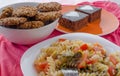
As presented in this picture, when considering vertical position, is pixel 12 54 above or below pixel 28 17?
below

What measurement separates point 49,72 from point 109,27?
437 mm

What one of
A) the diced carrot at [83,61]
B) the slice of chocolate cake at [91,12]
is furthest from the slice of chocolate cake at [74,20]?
the diced carrot at [83,61]

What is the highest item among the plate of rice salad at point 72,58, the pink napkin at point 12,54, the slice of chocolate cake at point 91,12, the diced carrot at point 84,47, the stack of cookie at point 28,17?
the stack of cookie at point 28,17

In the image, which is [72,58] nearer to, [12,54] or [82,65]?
[82,65]

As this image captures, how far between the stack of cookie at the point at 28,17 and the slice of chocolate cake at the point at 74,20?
0.35 ft

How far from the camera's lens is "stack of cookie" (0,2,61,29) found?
855mm

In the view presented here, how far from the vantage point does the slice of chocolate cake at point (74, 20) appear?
1.06 metres

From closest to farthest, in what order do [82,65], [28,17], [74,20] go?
[82,65]
[28,17]
[74,20]

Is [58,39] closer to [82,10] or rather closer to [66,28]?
[66,28]

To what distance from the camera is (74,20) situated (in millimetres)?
1060

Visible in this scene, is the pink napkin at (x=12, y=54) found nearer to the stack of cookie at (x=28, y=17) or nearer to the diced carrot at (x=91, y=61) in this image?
the stack of cookie at (x=28, y=17)

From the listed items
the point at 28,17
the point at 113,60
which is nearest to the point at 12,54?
the point at 28,17

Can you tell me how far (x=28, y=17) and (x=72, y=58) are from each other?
25 cm

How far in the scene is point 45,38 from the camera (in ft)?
3.20
